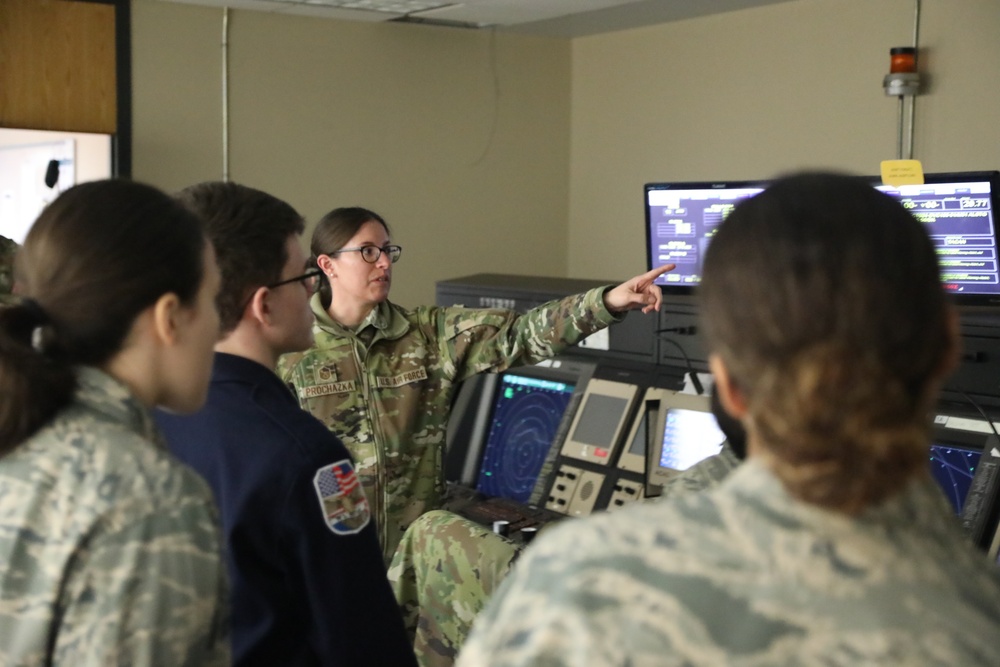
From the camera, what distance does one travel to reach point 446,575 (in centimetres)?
187

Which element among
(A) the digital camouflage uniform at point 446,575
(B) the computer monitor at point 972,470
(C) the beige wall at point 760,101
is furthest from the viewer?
(C) the beige wall at point 760,101

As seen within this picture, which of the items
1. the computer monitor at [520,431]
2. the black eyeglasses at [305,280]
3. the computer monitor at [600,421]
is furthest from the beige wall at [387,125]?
the black eyeglasses at [305,280]

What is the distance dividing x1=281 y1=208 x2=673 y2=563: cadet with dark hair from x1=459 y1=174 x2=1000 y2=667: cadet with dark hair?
1.64 meters

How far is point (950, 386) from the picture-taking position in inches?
82.8

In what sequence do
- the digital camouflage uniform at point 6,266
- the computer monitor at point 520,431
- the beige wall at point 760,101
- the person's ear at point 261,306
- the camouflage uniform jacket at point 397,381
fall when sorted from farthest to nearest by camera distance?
1. the beige wall at point 760,101
2. the computer monitor at point 520,431
3. the camouflage uniform jacket at point 397,381
4. the digital camouflage uniform at point 6,266
5. the person's ear at point 261,306

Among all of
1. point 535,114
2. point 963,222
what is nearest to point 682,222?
point 963,222

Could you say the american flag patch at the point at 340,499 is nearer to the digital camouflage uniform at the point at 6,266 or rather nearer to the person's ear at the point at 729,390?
the person's ear at the point at 729,390

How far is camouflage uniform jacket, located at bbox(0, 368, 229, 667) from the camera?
94 cm

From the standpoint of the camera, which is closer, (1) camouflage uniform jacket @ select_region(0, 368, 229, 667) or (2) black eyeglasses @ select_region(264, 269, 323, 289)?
(1) camouflage uniform jacket @ select_region(0, 368, 229, 667)

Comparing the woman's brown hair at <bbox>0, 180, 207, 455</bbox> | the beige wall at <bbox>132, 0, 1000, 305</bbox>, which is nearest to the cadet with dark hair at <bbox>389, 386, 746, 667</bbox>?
the woman's brown hair at <bbox>0, 180, 207, 455</bbox>

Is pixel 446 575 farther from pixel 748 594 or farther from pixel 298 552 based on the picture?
pixel 748 594

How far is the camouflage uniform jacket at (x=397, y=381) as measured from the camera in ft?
7.85

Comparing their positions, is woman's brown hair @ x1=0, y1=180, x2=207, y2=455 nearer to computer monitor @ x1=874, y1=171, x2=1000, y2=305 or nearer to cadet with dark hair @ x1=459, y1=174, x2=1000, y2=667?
cadet with dark hair @ x1=459, y1=174, x2=1000, y2=667

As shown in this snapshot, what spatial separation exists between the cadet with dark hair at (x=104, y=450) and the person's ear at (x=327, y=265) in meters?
1.40
